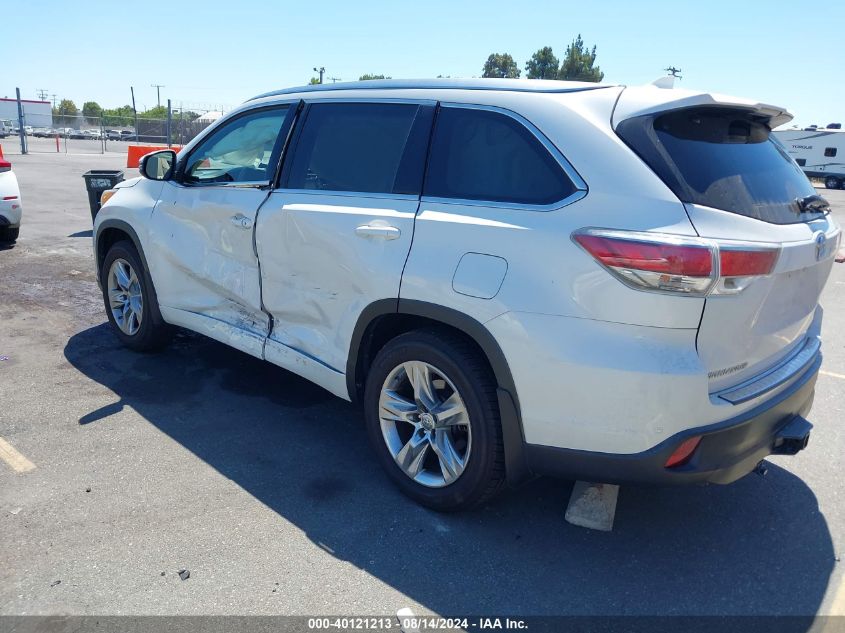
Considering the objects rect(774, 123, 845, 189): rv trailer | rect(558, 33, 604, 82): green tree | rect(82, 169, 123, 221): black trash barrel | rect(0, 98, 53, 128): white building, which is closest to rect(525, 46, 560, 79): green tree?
rect(558, 33, 604, 82): green tree

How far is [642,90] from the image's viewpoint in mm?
2891

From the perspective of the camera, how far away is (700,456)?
2.58 m

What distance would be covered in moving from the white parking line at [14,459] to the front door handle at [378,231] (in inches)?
84.2

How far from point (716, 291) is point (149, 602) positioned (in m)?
2.46

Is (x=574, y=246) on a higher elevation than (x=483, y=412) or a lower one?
higher

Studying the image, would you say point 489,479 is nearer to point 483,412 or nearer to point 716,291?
point 483,412

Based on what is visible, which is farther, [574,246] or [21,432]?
[21,432]

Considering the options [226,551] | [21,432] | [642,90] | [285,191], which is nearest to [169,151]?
[285,191]

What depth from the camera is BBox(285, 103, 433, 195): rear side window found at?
3301 mm

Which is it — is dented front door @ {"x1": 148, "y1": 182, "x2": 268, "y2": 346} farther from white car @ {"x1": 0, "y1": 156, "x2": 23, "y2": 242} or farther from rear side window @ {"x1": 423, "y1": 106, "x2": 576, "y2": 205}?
white car @ {"x1": 0, "y1": 156, "x2": 23, "y2": 242}

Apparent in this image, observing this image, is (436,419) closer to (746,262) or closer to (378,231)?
(378,231)

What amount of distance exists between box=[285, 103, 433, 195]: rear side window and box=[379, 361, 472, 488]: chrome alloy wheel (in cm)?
92

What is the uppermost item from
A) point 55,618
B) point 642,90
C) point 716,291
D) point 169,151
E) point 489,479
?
point 642,90

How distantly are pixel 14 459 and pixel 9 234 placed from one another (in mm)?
6584
